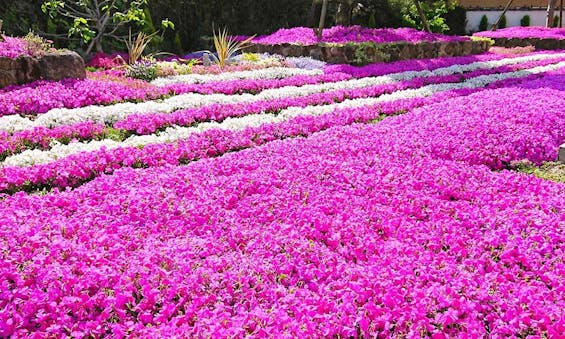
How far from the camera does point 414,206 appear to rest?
5609mm

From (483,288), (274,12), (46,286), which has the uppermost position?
(274,12)

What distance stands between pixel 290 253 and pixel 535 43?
28406 millimetres

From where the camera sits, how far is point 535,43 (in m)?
28.0

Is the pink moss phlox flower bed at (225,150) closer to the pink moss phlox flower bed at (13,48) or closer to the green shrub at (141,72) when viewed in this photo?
the pink moss phlox flower bed at (13,48)

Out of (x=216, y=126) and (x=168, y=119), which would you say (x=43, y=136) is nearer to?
(x=168, y=119)

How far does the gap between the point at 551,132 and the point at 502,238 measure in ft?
15.3


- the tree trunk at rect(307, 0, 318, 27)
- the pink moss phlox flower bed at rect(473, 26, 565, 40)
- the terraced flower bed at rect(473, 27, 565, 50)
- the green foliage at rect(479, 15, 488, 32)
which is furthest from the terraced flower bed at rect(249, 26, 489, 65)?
the green foliage at rect(479, 15, 488, 32)

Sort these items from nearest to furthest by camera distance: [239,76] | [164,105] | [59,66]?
[164,105] → [59,66] → [239,76]

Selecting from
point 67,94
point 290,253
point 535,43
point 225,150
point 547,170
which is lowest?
point 547,170

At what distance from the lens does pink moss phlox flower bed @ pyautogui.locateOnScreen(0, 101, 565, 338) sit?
12.0 feet

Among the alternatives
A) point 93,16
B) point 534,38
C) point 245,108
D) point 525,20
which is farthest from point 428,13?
point 245,108

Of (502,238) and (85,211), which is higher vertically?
(85,211)

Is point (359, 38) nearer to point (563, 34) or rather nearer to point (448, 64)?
point (448, 64)

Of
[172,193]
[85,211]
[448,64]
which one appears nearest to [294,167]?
[172,193]
